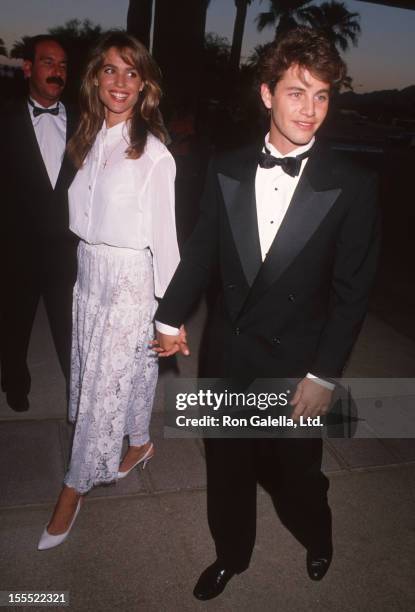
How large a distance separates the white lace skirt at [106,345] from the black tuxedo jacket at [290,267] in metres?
0.28

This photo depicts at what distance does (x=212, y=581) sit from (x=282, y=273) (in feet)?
4.81

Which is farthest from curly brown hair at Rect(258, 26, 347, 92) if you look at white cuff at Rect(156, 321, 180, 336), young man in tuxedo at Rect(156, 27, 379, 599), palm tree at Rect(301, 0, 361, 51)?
palm tree at Rect(301, 0, 361, 51)

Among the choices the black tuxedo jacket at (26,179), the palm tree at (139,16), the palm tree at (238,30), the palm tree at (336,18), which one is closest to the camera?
the black tuxedo jacket at (26,179)

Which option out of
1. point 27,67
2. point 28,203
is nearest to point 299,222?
point 28,203

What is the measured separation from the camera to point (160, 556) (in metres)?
2.54

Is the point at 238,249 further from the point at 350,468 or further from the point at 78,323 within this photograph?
the point at 350,468

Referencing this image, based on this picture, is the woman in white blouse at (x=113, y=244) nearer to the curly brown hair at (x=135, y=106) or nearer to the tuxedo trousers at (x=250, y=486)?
the curly brown hair at (x=135, y=106)

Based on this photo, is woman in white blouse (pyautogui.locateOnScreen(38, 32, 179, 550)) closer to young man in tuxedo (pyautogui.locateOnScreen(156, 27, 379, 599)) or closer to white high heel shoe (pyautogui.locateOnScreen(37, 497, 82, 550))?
white high heel shoe (pyautogui.locateOnScreen(37, 497, 82, 550))

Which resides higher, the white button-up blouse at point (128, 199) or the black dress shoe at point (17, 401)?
the white button-up blouse at point (128, 199)

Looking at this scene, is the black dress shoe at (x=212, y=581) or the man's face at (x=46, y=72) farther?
the man's face at (x=46, y=72)

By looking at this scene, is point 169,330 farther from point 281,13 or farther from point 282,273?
point 281,13

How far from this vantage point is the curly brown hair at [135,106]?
2336 millimetres

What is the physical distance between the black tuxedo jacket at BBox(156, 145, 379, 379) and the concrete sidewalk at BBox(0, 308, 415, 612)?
102 centimetres

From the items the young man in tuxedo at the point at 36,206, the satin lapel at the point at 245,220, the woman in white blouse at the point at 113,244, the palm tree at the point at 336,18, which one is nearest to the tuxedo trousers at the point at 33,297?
the young man in tuxedo at the point at 36,206
